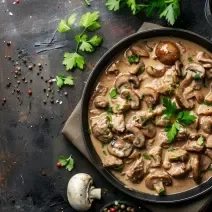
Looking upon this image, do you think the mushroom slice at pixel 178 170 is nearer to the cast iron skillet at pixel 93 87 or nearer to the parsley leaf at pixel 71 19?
the cast iron skillet at pixel 93 87

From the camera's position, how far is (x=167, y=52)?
3.97 m

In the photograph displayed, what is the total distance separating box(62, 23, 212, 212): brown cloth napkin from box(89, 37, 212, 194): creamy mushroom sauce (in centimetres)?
13

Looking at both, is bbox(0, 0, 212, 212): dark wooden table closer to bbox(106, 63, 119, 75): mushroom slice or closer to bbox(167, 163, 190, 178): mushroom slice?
bbox(106, 63, 119, 75): mushroom slice

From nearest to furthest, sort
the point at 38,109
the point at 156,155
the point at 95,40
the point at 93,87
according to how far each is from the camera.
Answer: the point at 156,155
the point at 93,87
the point at 95,40
the point at 38,109

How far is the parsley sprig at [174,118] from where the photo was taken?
3.89m

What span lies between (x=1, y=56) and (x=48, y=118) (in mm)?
699

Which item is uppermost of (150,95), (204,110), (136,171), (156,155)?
(150,95)

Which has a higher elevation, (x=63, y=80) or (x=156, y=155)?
(x=63, y=80)

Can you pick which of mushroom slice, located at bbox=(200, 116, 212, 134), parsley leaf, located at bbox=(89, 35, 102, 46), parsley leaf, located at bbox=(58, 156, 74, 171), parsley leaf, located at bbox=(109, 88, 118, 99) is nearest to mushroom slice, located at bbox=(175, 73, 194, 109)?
mushroom slice, located at bbox=(200, 116, 212, 134)

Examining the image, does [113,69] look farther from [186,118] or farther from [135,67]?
[186,118]

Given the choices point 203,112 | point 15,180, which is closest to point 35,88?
point 15,180

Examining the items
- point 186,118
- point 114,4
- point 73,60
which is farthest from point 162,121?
point 114,4

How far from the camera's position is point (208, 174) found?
3.97 metres

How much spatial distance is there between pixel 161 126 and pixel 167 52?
1.85 feet
